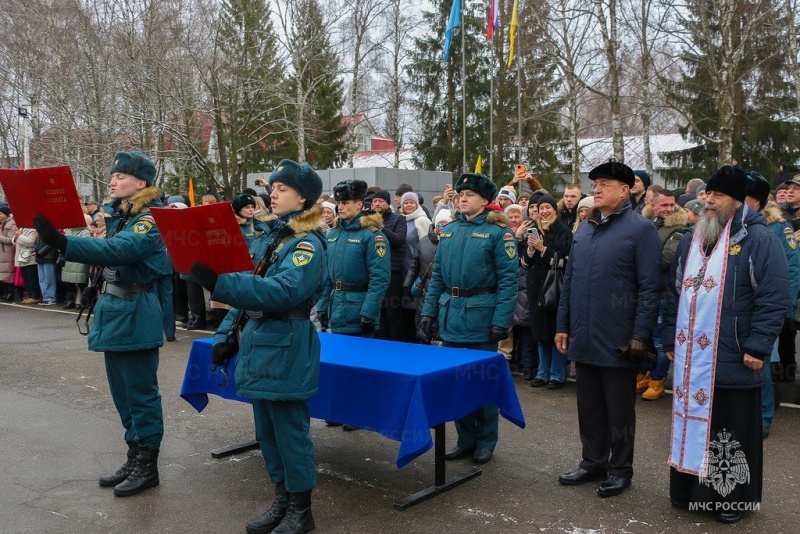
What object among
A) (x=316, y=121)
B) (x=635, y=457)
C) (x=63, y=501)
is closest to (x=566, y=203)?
(x=635, y=457)

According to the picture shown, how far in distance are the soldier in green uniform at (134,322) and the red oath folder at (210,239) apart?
1247mm

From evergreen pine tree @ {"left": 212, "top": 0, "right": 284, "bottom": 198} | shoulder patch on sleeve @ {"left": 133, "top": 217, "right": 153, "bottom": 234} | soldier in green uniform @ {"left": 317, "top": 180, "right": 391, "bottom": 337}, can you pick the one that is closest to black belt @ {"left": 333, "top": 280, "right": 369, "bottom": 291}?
soldier in green uniform @ {"left": 317, "top": 180, "right": 391, "bottom": 337}

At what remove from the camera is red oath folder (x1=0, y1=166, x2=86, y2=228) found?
4457 millimetres

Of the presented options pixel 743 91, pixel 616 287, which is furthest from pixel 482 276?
pixel 743 91

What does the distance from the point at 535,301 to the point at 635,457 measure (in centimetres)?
267

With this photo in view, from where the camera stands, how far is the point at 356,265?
660 centimetres

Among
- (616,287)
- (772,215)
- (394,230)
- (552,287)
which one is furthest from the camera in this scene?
(394,230)

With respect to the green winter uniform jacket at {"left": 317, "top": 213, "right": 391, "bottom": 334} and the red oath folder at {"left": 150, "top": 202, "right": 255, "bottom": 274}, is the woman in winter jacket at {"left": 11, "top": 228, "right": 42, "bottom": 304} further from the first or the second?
the red oath folder at {"left": 150, "top": 202, "right": 255, "bottom": 274}

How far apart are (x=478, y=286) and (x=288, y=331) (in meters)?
1.97

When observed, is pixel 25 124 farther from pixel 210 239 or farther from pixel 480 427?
pixel 210 239

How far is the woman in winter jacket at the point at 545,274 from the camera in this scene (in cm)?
791

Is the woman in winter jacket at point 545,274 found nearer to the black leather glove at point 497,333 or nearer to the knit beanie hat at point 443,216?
the knit beanie hat at point 443,216

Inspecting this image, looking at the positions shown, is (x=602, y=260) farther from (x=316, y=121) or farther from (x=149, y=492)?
(x=316, y=121)

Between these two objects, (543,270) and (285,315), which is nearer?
(285,315)
